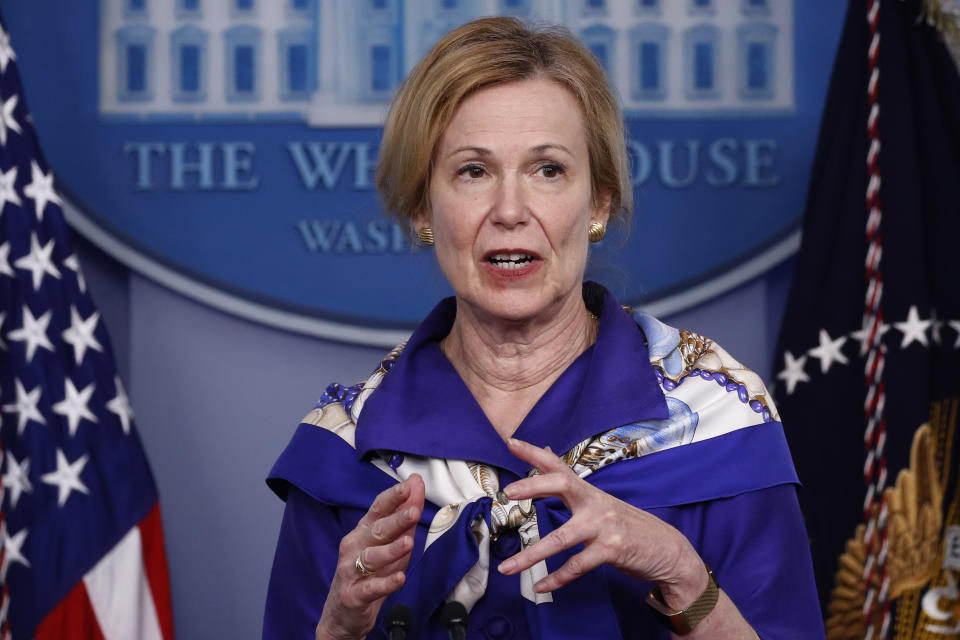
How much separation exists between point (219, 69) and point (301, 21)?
21cm

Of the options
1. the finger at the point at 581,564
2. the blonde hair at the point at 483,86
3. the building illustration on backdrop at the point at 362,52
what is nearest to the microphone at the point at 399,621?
the finger at the point at 581,564

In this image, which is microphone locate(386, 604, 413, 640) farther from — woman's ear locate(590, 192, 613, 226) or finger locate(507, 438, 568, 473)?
woman's ear locate(590, 192, 613, 226)

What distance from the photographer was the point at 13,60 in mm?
2246

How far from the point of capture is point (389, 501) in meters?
1.19

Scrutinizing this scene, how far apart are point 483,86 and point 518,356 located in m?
0.37

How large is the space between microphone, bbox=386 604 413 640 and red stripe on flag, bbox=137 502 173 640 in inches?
51.5

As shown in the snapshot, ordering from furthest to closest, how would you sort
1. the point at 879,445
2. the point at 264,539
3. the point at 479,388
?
the point at 264,539 → the point at 879,445 → the point at 479,388

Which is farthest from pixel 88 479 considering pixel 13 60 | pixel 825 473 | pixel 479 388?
pixel 825 473

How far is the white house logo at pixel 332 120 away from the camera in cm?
250

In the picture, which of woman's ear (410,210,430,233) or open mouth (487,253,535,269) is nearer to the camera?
open mouth (487,253,535,269)

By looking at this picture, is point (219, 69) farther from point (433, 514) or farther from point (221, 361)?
point (433, 514)

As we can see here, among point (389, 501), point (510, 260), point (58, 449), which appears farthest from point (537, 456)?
point (58, 449)

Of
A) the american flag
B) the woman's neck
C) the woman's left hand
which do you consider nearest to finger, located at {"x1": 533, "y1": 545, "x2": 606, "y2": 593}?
the woman's left hand

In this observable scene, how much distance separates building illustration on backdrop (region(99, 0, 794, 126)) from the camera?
252 centimetres
